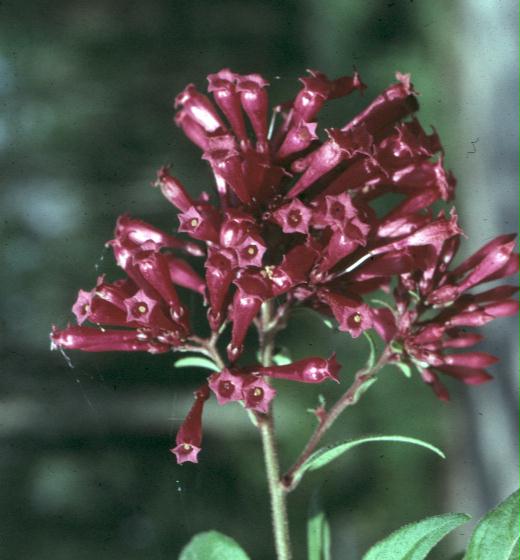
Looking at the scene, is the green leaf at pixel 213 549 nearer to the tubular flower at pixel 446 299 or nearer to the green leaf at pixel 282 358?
the green leaf at pixel 282 358

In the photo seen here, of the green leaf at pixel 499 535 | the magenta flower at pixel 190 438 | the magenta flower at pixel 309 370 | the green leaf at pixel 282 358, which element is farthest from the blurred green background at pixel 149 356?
the green leaf at pixel 499 535

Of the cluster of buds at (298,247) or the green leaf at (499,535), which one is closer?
the green leaf at (499,535)

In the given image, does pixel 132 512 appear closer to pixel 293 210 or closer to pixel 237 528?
pixel 237 528

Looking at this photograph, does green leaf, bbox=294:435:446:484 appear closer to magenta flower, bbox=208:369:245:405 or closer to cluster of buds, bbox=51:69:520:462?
cluster of buds, bbox=51:69:520:462

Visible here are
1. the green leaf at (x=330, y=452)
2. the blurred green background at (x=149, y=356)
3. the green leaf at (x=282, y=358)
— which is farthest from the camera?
the blurred green background at (x=149, y=356)

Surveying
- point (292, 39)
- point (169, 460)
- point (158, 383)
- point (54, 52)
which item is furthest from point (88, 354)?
point (292, 39)

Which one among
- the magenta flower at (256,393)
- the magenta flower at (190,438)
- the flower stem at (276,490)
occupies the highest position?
the magenta flower at (256,393)

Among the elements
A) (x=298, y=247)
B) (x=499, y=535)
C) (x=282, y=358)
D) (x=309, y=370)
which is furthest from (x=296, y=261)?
(x=499, y=535)
